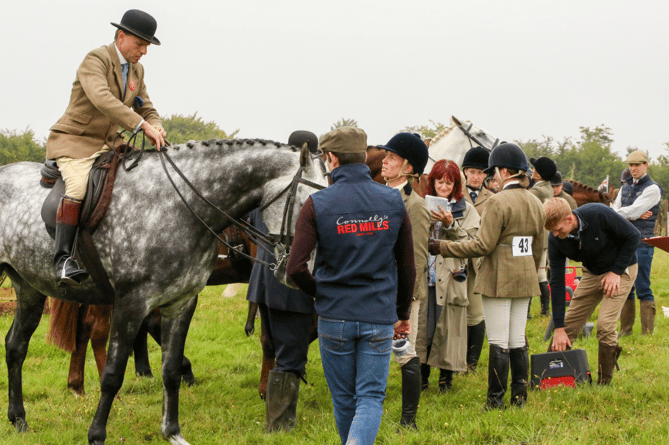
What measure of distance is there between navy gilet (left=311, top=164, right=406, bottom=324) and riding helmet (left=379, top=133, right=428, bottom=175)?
4.45 feet

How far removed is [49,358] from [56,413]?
2190mm

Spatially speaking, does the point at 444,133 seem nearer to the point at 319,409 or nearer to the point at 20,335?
the point at 319,409

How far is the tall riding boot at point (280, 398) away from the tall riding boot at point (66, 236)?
1.66 metres

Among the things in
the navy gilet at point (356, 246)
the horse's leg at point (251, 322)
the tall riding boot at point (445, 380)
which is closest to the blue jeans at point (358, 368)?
the navy gilet at point (356, 246)

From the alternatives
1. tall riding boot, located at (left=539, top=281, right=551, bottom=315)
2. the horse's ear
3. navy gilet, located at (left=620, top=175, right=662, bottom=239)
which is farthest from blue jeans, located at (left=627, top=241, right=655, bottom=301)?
the horse's ear

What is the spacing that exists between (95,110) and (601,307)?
4934mm

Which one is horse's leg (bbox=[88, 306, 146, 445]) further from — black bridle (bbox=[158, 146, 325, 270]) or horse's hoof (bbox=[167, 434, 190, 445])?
black bridle (bbox=[158, 146, 325, 270])

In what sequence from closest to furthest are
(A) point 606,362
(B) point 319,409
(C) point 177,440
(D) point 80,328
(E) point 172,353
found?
(C) point 177,440, (E) point 172,353, (B) point 319,409, (A) point 606,362, (D) point 80,328

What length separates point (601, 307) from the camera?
577cm

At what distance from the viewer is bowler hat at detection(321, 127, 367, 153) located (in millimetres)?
3117

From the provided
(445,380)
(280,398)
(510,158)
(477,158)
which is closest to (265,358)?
(280,398)

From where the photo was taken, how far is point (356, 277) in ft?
10.0

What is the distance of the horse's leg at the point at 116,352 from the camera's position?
4.21m

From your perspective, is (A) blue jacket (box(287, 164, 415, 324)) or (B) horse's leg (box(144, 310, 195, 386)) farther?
(B) horse's leg (box(144, 310, 195, 386))
